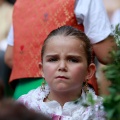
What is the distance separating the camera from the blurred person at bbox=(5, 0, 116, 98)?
12.0ft

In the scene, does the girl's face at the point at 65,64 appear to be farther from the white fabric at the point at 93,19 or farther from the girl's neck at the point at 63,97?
the white fabric at the point at 93,19

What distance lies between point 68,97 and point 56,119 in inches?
8.0

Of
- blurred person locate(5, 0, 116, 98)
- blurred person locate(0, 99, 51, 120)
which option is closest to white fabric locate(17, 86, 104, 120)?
blurred person locate(5, 0, 116, 98)

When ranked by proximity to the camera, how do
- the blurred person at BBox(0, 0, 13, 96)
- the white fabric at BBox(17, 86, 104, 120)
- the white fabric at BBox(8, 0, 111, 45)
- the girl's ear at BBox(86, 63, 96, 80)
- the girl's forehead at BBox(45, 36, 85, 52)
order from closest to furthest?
the white fabric at BBox(17, 86, 104, 120) < the girl's forehead at BBox(45, 36, 85, 52) < the girl's ear at BBox(86, 63, 96, 80) < the white fabric at BBox(8, 0, 111, 45) < the blurred person at BBox(0, 0, 13, 96)

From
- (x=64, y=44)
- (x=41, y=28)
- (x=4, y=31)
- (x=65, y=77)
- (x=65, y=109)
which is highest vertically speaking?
(x=4, y=31)

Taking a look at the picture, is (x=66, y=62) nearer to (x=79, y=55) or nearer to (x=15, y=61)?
(x=79, y=55)

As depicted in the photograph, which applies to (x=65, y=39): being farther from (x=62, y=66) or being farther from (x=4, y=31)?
(x=4, y=31)

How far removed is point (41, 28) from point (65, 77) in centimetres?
82

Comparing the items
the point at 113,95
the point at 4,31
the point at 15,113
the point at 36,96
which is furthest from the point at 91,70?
the point at 4,31

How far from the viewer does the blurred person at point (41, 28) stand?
145 inches

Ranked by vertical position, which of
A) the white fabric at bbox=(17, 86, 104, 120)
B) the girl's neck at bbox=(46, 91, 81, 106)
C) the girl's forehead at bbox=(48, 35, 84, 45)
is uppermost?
the girl's forehead at bbox=(48, 35, 84, 45)

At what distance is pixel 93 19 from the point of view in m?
3.66

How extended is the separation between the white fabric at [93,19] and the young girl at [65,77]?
305 millimetres

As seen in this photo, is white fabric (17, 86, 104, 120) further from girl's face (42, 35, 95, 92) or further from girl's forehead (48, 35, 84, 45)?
girl's forehead (48, 35, 84, 45)
